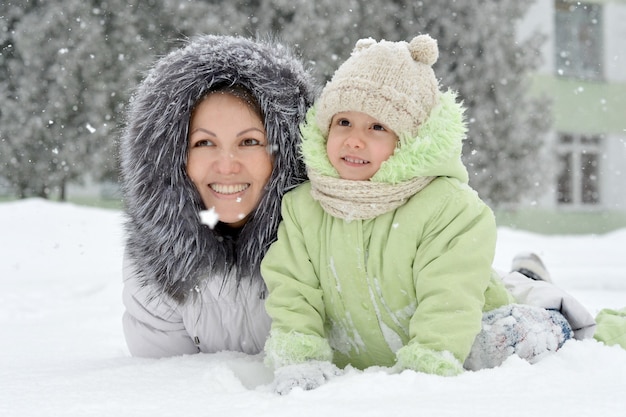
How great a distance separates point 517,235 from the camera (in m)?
8.82

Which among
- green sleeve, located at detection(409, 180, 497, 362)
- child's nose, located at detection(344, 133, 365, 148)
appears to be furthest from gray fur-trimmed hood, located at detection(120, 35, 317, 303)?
green sleeve, located at detection(409, 180, 497, 362)

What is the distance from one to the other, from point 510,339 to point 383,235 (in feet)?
1.55

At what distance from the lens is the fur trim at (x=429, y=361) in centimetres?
176

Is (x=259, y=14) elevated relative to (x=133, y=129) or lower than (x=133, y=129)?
elevated

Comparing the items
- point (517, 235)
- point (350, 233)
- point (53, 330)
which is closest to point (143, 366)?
point (350, 233)

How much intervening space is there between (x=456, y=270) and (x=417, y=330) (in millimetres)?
198

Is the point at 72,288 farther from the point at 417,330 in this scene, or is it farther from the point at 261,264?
the point at 417,330

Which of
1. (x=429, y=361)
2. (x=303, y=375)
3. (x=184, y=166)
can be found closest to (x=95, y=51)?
(x=184, y=166)

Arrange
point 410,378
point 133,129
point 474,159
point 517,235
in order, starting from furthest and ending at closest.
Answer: point 474,159
point 517,235
point 133,129
point 410,378

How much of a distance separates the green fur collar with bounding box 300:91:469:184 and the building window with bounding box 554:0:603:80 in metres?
12.1

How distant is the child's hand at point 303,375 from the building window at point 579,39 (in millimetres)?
12605

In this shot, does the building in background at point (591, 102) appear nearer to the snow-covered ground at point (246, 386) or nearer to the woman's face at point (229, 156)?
the snow-covered ground at point (246, 386)

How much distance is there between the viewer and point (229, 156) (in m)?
2.30

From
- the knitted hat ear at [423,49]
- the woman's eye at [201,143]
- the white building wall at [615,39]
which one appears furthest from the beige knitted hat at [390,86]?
the white building wall at [615,39]
